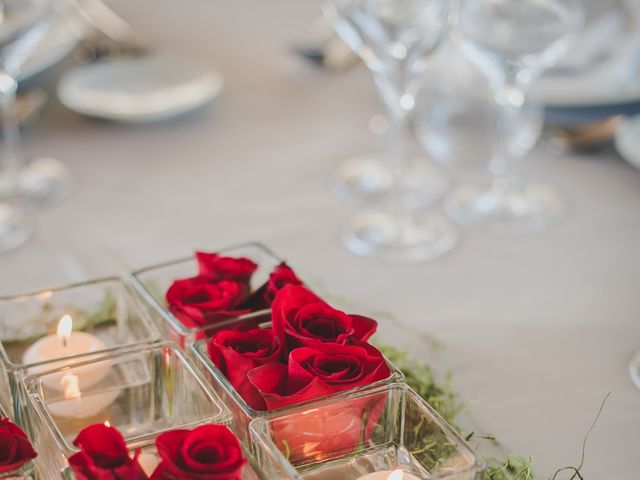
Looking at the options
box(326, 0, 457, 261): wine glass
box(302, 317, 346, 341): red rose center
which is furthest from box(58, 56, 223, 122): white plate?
box(302, 317, 346, 341): red rose center

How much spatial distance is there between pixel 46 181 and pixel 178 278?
16.0 inches

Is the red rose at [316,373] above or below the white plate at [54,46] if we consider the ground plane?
below

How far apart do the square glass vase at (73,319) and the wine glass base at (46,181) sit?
0.37 m

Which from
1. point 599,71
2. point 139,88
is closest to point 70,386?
point 139,88

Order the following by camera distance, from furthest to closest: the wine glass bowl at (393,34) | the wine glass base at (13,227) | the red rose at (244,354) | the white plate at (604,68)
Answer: the white plate at (604,68)
the wine glass base at (13,227)
the wine glass bowl at (393,34)
the red rose at (244,354)

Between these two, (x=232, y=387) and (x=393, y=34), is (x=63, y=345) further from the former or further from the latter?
(x=393, y=34)

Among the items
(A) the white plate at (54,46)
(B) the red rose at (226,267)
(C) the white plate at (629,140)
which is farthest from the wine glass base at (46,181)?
(C) the white plate at (629,140)

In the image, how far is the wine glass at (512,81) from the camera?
3.06 ft

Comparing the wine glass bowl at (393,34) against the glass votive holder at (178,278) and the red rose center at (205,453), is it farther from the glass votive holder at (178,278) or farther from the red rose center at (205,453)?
the red rose center at (205,453)

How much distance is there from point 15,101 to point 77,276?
1.28ft

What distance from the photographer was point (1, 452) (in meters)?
0.55

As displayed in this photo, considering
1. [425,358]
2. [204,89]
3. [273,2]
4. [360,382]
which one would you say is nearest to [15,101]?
[204,89]

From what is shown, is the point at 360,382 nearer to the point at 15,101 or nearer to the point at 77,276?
the point at 77,276

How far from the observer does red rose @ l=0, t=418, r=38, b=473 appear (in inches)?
21.3
